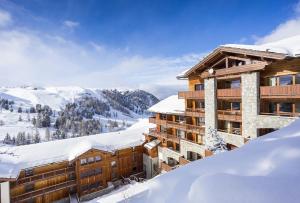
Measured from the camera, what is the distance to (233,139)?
1758 cm

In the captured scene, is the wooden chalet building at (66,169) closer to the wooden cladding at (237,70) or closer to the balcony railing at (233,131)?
the balcony railing at (233,131)

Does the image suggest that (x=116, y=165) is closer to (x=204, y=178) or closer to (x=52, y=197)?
(x=52, y=197)

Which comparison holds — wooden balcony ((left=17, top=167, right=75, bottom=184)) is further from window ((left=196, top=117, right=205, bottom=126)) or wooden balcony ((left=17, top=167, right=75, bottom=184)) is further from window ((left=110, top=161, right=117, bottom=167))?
window ((left=196, top=117, right=205, bottom=126))

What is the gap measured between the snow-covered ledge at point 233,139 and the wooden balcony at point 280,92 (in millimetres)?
3999

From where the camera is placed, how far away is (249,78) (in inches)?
639

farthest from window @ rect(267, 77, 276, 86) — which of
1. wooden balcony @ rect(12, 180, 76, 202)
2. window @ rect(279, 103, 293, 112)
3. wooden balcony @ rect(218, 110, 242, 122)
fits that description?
wooden balcony @ rect(12, 180, 76, 202)

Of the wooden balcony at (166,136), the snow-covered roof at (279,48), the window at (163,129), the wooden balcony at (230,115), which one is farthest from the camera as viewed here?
the window at (163,129)

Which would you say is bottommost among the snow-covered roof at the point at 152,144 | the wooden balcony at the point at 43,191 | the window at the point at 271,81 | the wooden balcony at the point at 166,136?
the wooden balcony at the point at 43,191

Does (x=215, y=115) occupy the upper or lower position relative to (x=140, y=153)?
upper

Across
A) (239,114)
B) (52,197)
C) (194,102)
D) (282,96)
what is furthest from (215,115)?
(52,197)

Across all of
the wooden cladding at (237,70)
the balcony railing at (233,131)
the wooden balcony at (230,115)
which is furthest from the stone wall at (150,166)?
the wooden cladding at (237,70)

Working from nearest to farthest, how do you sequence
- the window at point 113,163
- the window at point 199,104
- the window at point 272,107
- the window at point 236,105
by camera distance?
1. the window at point 272,107
2. the window at point 236,105
3. the window at point 199,104
4. the window at point 113,163

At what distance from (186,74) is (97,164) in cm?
1624

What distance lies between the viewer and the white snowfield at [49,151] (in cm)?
2109
